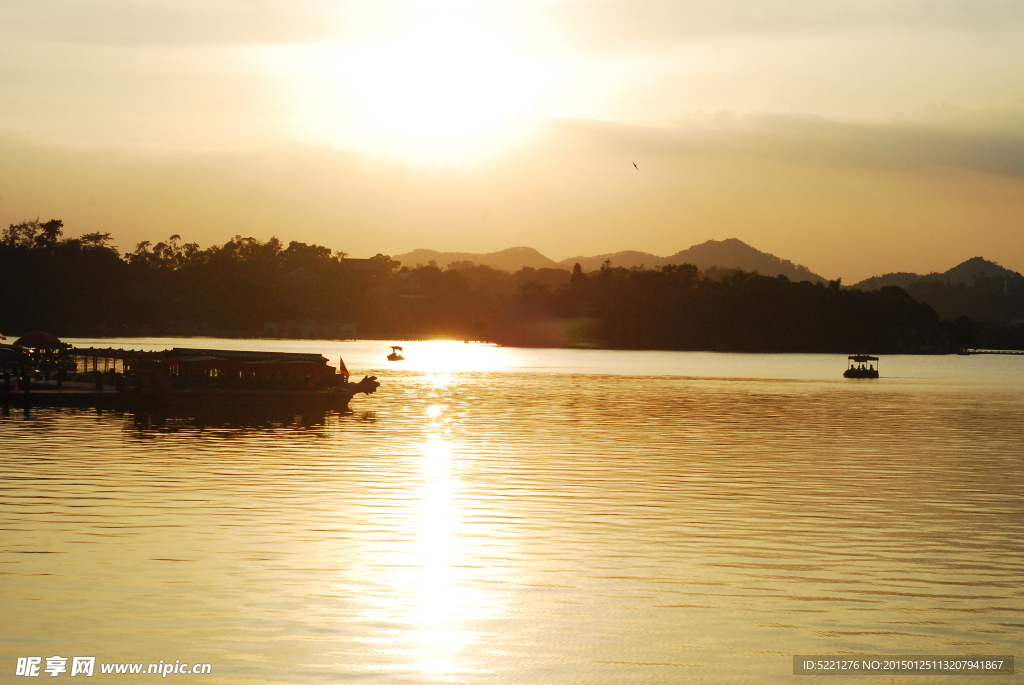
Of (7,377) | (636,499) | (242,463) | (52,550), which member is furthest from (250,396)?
(52,550)

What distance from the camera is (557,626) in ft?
54.7

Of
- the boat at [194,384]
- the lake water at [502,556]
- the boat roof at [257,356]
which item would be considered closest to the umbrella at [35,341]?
the boat at [194,384]

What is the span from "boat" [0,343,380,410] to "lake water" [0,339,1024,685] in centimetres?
1753

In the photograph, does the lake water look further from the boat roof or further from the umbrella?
the umbrella

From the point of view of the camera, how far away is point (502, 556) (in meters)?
22.0

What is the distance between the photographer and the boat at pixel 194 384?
65.8 metres

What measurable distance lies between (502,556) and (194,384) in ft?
174

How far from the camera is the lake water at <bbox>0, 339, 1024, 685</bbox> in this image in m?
15.4

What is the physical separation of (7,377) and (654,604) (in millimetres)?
58181

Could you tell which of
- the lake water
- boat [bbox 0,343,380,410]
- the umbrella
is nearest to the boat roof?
boat [bbox 0,343,380,410]

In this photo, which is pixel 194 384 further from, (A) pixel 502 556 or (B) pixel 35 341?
(A) pixel 502 556

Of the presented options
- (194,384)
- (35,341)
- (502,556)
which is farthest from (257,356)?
(502,556)

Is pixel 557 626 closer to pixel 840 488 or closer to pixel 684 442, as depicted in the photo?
pixel 840 488

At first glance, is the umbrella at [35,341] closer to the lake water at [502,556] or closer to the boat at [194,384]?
the boat at [194,384]
